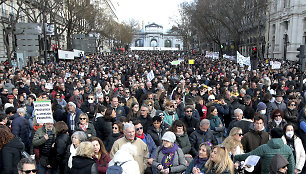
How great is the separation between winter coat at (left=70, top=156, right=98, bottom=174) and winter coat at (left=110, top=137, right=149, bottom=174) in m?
0.73

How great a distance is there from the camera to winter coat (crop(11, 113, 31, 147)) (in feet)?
19.8

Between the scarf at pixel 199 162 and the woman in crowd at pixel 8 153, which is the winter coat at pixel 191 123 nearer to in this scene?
the scarf at pixel 199 162

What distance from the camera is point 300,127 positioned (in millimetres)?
5395

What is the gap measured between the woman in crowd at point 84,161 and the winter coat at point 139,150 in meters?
0.66

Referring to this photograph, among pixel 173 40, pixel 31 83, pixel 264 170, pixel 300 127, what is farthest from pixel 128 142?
pixel 173 40

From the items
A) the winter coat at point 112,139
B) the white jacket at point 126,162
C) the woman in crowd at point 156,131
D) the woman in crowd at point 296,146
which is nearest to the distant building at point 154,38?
the woman in crowd at point 156,131

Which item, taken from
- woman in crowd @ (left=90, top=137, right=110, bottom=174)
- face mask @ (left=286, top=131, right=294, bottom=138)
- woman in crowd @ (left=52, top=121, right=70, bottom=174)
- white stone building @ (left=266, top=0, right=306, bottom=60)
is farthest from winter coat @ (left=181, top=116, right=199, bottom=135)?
white stone building @ (left=266, top=0, right=306, bottom=60)

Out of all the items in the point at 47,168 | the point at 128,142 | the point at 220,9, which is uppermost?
the point at 220,9

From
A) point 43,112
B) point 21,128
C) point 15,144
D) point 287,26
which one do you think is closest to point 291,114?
point 43,112

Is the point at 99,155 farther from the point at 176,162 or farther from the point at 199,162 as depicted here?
the point at 199,162

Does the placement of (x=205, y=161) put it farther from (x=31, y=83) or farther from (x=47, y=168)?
(x=31, y=83)

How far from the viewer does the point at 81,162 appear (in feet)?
12.0

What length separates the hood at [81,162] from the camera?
3.64 m

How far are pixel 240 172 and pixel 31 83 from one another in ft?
32.3
